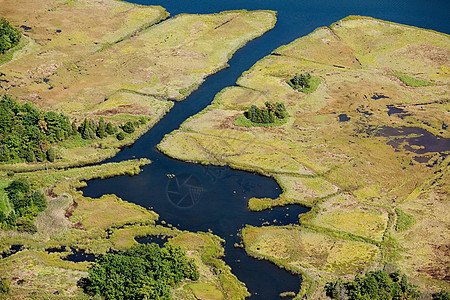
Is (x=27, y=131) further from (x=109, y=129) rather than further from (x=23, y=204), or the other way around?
(x=23, y=204)

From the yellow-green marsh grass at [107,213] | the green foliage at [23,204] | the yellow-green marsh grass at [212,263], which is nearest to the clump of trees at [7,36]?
the green foliage at [23,204]

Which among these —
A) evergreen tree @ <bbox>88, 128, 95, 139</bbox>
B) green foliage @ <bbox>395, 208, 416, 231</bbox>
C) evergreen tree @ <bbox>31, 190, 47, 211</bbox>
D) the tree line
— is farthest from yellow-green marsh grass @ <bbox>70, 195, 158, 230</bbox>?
green foliage @ <bbox>395, 208, 416, 231</bbox>

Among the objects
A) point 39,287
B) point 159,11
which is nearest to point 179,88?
point 159,11

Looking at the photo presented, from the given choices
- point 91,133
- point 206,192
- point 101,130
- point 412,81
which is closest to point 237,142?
point 206,192

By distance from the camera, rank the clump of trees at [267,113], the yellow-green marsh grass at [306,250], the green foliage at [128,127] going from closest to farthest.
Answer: the yellow-green marsh grass at [306,250] → the green foliage at [128,127] → the clump of trees at [267,113]

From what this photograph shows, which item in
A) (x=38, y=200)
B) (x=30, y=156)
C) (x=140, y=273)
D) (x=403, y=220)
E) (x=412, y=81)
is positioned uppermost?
(x=412, y=81)

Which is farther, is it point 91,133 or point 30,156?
point 91,133

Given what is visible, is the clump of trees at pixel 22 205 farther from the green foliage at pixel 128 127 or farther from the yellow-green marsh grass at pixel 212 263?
the green foliage at pixel 128 127
